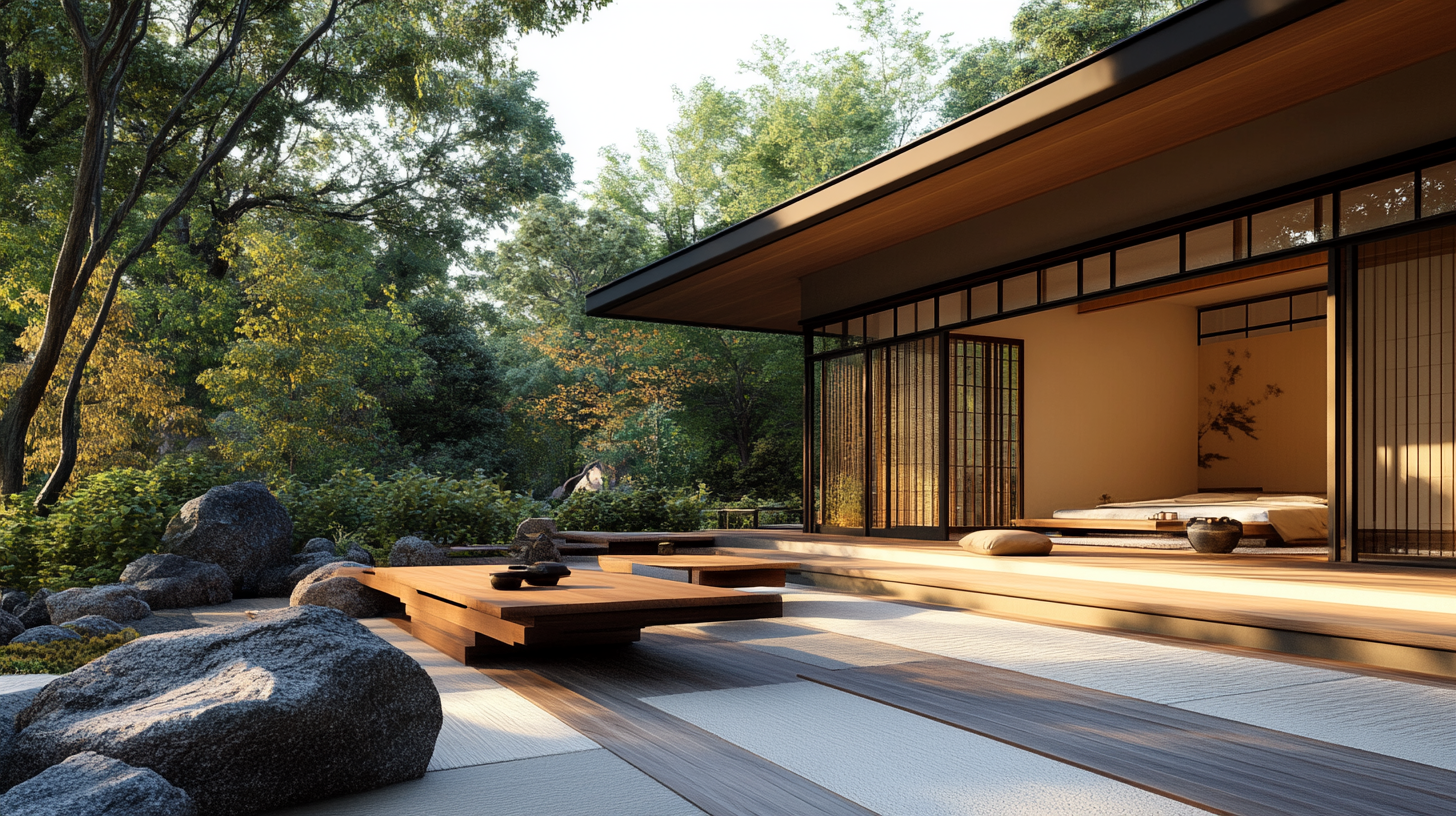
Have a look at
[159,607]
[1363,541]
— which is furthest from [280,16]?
[1363,541]

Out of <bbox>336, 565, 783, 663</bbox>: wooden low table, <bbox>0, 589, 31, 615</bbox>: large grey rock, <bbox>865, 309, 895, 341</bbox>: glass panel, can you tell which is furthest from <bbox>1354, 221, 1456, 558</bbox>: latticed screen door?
<bbox>0, 589, 31, 615</bbox>: large grey rock

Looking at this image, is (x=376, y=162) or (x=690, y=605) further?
(x=376, y=162)

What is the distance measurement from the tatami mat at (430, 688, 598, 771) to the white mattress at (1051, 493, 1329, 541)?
20.0 feet

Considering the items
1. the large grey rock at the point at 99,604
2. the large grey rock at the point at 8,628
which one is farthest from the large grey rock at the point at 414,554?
the large grey rock at the point at 8,628

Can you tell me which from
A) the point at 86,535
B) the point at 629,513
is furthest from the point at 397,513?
the point at 629,513

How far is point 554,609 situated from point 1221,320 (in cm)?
1083

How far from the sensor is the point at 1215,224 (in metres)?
5.91

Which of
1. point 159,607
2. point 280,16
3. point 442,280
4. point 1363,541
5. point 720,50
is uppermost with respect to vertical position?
point 720,50

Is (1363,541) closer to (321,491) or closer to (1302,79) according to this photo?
(1302,79)

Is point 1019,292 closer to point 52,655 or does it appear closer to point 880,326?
point 880,326

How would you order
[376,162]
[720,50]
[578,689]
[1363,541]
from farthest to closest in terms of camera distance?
[720,50]
[376,162]
[1363,541]
[578,689]

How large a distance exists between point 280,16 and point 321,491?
641 centimetres

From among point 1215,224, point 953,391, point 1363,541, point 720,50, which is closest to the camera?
point 1363,541

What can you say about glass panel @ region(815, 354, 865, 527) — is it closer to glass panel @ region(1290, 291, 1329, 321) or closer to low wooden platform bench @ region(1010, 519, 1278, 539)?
low wooden platform bench @ region(1010, 519, 1278, 539)
